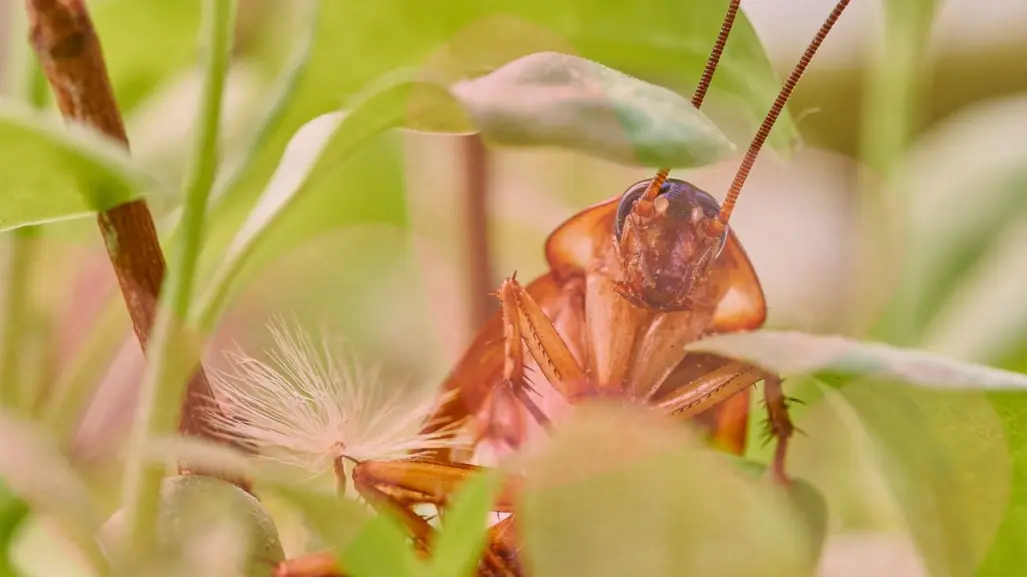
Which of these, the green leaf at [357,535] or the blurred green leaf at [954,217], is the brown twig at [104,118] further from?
the blurred green leaf at [954,217]

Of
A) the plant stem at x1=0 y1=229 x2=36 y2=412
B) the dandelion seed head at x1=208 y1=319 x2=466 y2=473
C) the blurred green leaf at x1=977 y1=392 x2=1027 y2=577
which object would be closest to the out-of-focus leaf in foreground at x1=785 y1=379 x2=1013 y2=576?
the blurred green leaf at x1=977 y1=392 x2=1027 y2=577

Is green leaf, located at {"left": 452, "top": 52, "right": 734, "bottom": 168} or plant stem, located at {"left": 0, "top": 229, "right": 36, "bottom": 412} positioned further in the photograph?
plant stem, located at {"left": 0, "top": 229, "right": 36, "bottom": 412}

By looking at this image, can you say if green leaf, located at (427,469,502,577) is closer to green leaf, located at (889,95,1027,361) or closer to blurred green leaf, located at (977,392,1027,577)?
blurred green leaf, located at (977,392,1027,577)

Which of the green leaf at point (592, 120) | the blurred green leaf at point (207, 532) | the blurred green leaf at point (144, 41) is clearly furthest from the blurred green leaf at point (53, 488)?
the blurred green leaf at point (144, 41)

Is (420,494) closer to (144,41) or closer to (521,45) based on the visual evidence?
Result: (521,45)

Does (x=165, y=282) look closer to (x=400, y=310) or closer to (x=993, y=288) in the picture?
(x=400, y=310)

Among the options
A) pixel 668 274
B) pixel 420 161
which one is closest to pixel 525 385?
pixel 668 274
